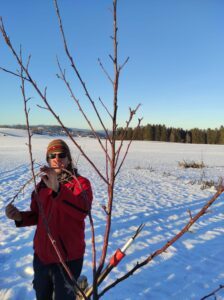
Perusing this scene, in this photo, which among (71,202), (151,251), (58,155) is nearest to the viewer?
(71,202)

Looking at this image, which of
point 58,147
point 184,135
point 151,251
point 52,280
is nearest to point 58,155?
point 58,147

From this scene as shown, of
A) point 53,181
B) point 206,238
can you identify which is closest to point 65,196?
point 53,181

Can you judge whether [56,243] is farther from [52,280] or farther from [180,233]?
[180,233]

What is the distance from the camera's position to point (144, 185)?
12047 mm

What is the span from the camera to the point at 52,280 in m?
2.38

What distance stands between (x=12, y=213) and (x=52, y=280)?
0.61 meters

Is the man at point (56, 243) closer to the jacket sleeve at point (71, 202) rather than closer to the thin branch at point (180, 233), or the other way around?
the jacket sleeve at point (71, 202)

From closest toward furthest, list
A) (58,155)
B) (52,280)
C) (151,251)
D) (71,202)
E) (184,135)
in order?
(71,202), (52,280), (58,155), (151,251), (184,135)

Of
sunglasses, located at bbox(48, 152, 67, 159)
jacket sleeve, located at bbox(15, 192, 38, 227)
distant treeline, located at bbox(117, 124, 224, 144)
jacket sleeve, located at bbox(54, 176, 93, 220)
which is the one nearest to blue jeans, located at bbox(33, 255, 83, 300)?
jacket sleeve, located at bbox(15, 192, 38, 227)

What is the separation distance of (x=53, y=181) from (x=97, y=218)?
5695mm

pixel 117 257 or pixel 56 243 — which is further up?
pixel 117 257

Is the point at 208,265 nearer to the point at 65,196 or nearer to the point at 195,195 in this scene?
the point at 65,196

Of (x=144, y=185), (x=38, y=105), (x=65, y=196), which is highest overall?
(x=38, y=105)

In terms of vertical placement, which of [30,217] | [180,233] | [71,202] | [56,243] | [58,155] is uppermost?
[58,155]
